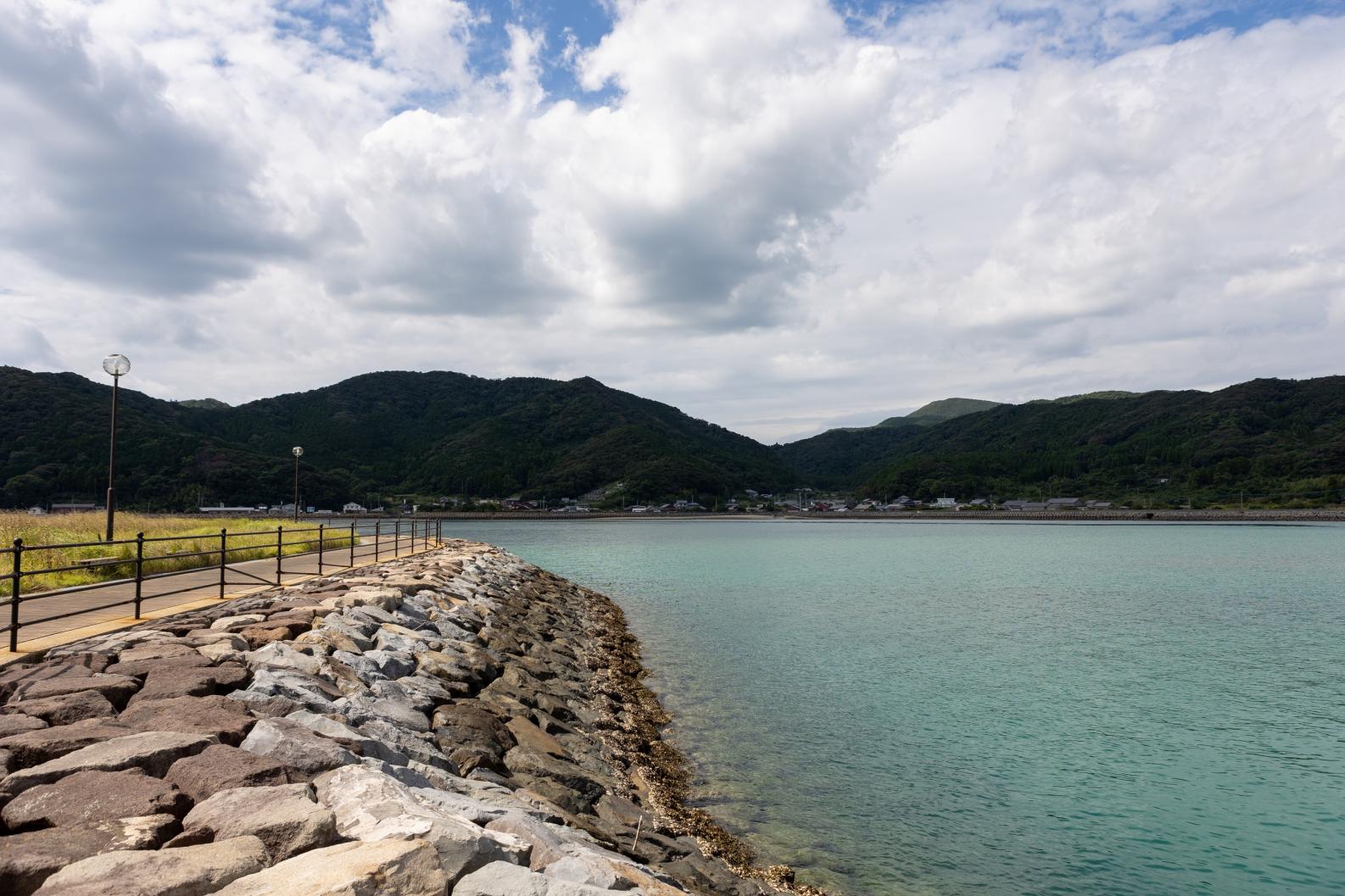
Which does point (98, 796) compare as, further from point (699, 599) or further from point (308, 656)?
point (699, 599)

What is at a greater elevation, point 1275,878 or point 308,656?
point 308,656

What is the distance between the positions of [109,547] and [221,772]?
1583 cm

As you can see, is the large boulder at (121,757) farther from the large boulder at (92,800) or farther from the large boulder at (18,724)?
the large boulder at (18,724)

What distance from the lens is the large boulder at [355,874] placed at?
3512 mm

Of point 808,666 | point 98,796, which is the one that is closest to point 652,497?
point 808,666

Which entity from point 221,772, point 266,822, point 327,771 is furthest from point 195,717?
point 266,822

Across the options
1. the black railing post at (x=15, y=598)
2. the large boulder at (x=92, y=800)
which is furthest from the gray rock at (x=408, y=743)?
the black railing post at (x=15, y=598)

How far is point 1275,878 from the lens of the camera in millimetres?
7926

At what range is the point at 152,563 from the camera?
18391 millimetres

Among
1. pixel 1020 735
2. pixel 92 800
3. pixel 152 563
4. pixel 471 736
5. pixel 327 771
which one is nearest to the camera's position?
pixel 92 800

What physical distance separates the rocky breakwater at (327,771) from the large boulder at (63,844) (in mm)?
13

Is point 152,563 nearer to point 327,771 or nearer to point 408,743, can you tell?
point 408,743

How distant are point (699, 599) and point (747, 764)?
19.8 meters

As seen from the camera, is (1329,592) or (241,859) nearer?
(241,859)
